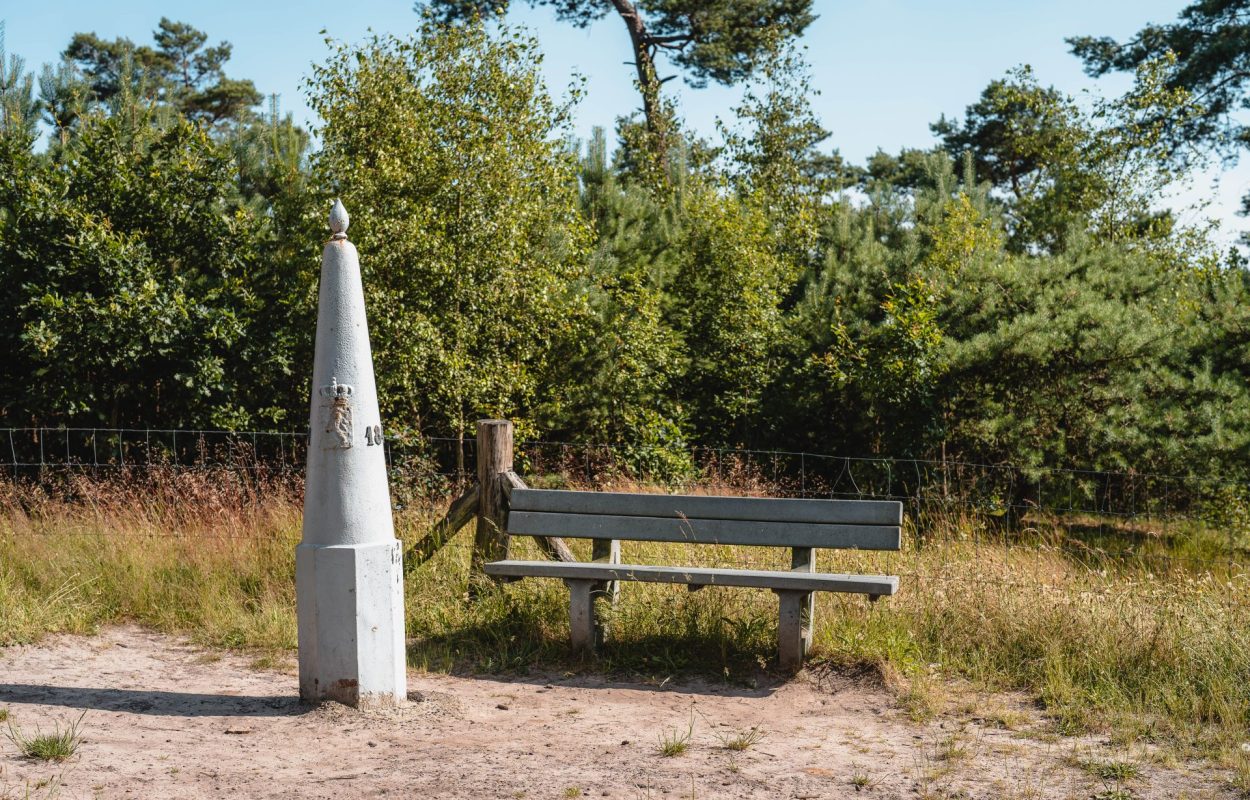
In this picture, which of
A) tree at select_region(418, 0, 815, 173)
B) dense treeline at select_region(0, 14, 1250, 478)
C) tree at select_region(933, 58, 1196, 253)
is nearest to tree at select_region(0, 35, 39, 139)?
dense treeline at select_region(0, 14, 1250, 478)

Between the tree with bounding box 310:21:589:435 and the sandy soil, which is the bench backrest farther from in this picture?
the tree with bounding box 310:21:589:435

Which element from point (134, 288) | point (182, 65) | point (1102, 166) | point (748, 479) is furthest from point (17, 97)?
point (182, 65)

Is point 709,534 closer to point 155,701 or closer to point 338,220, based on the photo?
point 338,220

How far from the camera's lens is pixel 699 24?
63.3 feet

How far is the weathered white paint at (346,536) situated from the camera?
4461mm

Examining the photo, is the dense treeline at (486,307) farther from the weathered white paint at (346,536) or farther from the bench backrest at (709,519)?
the weathered white paint at (346,536)

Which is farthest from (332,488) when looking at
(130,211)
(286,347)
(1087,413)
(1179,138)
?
(1179,138)

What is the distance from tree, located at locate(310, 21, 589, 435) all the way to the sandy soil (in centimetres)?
540

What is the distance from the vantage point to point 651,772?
3.94 metres

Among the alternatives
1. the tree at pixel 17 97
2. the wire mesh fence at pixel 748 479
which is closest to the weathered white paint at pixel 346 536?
the wire mesh fence at pixel 748 479

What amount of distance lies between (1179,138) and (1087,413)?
1085 centimetres

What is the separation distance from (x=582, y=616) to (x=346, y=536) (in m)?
1.38

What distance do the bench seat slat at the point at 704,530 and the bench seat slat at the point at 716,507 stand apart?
0.03 meters

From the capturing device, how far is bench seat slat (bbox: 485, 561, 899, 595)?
16.3 feet
